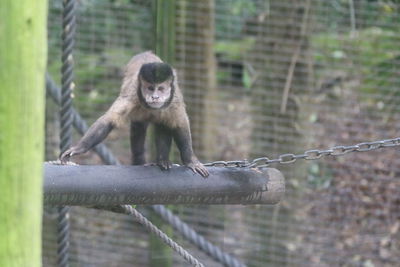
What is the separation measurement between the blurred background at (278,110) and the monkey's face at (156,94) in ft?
3.84

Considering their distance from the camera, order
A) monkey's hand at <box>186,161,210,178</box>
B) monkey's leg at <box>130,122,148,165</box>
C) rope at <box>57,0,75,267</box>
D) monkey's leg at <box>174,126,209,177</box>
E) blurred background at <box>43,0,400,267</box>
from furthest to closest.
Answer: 1. blurred background at <box>43,0,400,267</box>
2. monkey's leg at <box>130,122,148,165</box>
3. rope at <box>57,0,75,267</box>
4. monkey's leg at <box>174,126,209,177</box>
5. monkey's hand at <box>186,161,210,178</box>

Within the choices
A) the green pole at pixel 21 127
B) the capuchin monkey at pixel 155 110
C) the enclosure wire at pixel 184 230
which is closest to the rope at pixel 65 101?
the capuchin monkey at pixel 155 110

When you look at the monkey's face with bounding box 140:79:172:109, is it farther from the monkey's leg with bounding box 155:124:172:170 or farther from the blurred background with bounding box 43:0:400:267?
the blurred background with bounding box 43:0:400:267

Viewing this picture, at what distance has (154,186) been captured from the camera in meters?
2.06

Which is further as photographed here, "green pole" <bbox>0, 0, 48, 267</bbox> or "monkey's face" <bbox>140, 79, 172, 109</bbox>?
"monkey's face" <bbox>140, 79, 172, 109</bbox>

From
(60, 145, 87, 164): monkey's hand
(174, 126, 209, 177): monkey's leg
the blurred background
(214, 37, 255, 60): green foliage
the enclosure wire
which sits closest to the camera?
Result: (60, 145, 87, 164): monkey's hand

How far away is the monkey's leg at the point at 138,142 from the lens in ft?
9.66

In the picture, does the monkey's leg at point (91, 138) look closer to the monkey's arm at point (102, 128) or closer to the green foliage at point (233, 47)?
the monkey's arm at point (102, 128)

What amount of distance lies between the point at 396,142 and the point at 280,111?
2047 millimetres

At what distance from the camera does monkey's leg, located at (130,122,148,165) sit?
9.66 feet

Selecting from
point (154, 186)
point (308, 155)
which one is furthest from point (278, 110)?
point (154, 186)

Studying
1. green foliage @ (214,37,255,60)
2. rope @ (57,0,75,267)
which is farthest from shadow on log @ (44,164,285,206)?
green foliage @ (214,37,255,60)

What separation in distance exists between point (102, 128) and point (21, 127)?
1.59 m

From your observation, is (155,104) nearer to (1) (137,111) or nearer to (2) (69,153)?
(1) (137,111)
